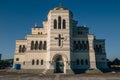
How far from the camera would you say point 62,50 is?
38.9 m

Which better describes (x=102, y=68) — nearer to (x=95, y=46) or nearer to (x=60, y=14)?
(x=95, y=46)

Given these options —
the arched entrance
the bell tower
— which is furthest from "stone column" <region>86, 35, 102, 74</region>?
the arched entrance

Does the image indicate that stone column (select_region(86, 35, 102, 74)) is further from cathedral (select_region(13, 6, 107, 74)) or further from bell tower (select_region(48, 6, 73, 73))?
bell tower (select_region(48, 6, 73, 73))

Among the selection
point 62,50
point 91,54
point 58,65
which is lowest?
point 58,65

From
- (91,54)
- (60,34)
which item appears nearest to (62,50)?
(60,34)

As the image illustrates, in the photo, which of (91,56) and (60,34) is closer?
(60,34)

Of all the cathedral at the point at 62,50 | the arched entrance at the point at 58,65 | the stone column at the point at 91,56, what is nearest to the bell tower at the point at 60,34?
the cathedral at the point at 62,50

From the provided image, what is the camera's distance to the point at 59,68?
39.2 meters

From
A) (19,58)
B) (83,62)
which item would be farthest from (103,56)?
(19,58)

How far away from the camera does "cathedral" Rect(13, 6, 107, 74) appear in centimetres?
3894

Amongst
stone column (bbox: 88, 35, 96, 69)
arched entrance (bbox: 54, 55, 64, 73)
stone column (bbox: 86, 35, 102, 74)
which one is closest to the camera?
arched entrance (bbox: 54, 55, 64, 73)

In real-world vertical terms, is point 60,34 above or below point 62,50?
above

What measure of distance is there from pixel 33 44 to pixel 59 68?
9.93m

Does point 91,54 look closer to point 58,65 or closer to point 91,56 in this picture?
point 91,56
